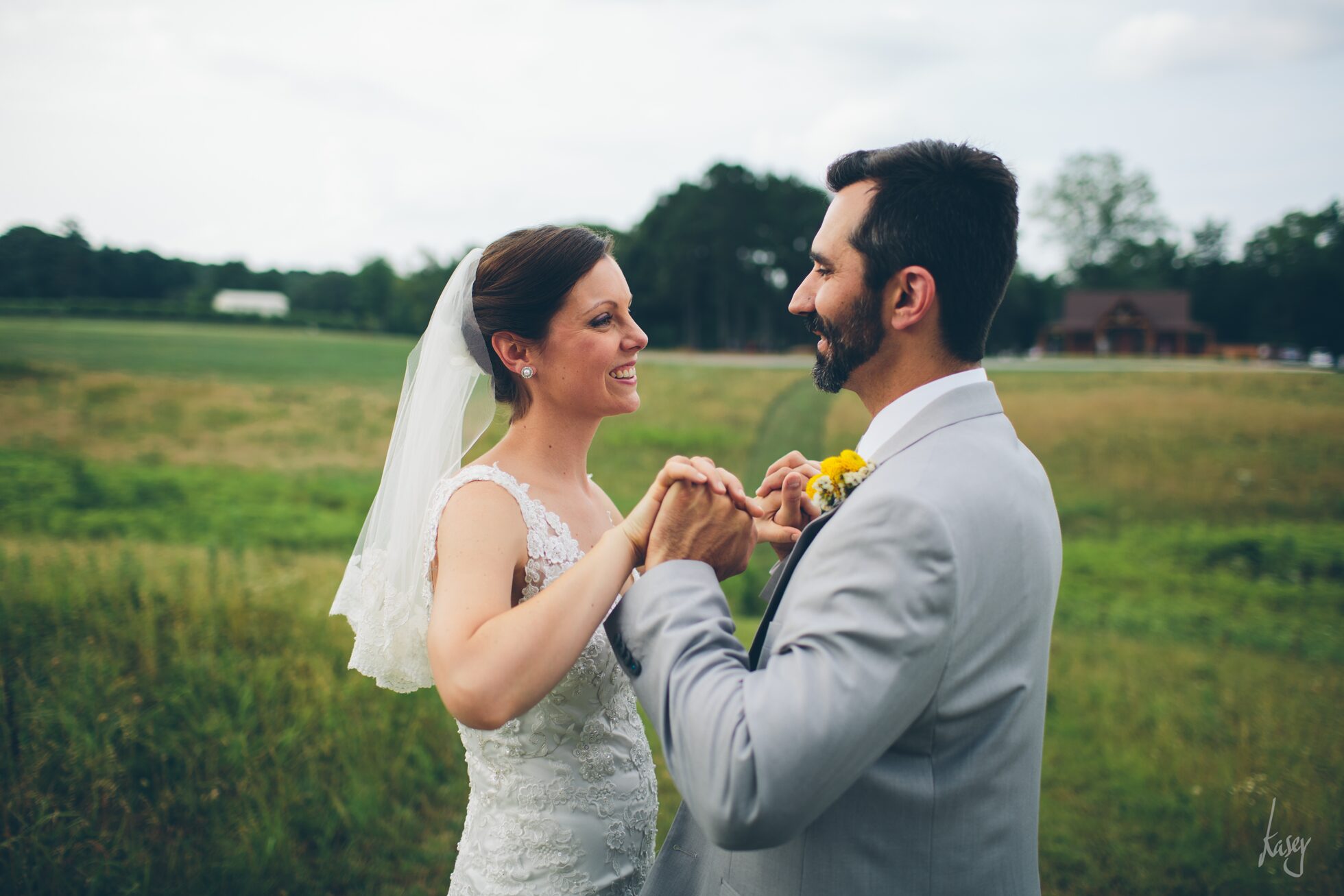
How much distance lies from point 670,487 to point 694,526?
0.11 metres

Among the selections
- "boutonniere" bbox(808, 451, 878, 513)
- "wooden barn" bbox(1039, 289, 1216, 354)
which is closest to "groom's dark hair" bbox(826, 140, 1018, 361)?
"boutonniere" bbox(808, 451, 878, 513)

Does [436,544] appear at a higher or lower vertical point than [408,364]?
lower

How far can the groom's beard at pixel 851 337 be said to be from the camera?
2.01m

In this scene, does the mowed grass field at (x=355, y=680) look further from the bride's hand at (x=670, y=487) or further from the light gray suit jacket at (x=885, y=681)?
the light gray suit jacket at (x=885, y=681)

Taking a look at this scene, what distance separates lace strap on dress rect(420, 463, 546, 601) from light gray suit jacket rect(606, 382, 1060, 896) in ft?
2.29

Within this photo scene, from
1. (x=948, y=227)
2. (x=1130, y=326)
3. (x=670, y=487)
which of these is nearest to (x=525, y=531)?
(x=670, y=487)

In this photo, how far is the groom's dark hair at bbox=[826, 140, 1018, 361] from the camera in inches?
75.5

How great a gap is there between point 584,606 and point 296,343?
53.6m

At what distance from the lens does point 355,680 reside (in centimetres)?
581

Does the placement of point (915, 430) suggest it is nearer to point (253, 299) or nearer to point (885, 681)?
point (885, 681)

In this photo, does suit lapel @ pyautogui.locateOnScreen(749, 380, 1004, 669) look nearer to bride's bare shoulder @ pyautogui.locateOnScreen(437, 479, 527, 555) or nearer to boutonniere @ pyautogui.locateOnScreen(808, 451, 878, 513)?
boutonniere @ pyautogui.locateOnScreen(808, 451, 878, 513)

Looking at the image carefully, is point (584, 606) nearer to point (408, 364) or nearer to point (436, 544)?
point (436, 544)

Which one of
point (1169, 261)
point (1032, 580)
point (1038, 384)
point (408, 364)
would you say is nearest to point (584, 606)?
point (1032, 580)

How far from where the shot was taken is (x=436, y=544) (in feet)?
7.61
